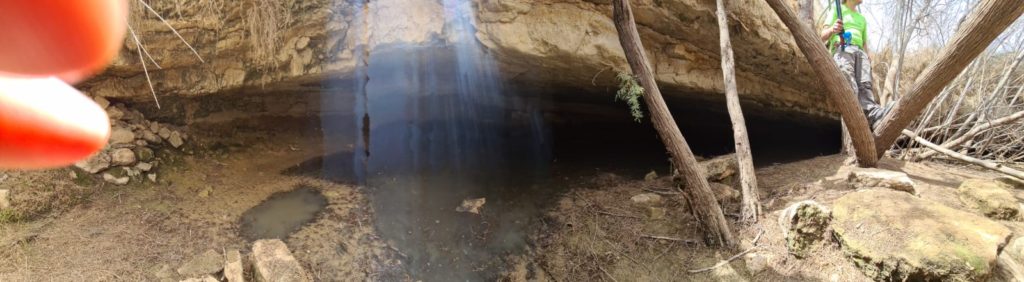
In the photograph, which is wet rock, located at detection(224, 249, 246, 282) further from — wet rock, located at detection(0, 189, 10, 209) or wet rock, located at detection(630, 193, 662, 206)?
wet rock, located at detection(630, 193, 662, 206)

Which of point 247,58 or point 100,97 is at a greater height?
point 247,58

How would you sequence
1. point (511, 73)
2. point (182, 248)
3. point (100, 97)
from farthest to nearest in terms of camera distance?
point (511, 73) < point (100, 97) < point (182, 248)

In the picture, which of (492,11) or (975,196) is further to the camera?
(492,11)

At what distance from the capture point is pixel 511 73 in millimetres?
5758

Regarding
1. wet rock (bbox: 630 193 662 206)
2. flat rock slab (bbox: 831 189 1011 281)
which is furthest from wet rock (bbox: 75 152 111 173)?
flat rock slab (bbox: 831 189 1011 281)

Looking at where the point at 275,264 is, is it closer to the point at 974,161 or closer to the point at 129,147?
the point at 129,147

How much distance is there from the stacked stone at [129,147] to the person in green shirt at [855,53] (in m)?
7.02

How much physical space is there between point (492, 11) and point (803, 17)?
3.61m

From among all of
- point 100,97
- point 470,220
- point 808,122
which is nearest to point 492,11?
point 470,220

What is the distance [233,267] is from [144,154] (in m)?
1.99

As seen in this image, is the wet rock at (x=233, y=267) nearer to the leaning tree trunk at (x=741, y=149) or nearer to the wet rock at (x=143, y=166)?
the wet rock at (x=143, y=166)

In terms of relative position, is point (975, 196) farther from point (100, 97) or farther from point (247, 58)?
point (100, 97)

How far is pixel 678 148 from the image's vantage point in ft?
12.7

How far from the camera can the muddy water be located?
12.9ft
